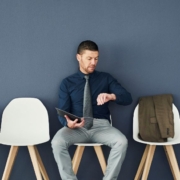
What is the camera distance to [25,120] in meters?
2.90

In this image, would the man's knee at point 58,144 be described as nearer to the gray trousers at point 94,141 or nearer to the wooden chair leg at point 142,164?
the gray trousers at point 94,141

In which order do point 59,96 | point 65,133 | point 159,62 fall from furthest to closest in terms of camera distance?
point 159,62 → point 59,96 → point 65,133

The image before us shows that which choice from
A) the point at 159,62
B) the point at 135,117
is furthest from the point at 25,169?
the point at 159,62

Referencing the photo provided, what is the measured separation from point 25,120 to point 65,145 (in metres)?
0.54

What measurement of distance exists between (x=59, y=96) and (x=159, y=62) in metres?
0.91

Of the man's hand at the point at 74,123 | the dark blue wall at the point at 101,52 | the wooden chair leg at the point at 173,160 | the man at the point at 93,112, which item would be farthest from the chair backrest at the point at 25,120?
the wooden chair leg at the point at 173,160

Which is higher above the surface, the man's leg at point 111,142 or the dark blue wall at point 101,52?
the dark blue wall at point 101,52

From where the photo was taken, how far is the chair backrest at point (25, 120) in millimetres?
2842

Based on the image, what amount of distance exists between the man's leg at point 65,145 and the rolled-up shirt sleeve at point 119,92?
0.36 metres

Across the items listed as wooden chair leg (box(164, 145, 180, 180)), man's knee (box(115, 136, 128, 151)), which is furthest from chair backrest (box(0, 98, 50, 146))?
wooden chair leg (box(164, 145, 180, 180))

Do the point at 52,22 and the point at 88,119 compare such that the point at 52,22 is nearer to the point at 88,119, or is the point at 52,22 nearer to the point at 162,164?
the point at 88,119

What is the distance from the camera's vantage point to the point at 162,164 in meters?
3.06

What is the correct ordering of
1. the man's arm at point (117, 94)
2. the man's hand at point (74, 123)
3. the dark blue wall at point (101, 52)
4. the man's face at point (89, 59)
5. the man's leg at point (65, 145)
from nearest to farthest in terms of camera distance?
the man's leg at point (65, 145) < the man's hand at point (74, 123) < the man's arm at point (117, 94) < the man's face at point (89, 59) < the dark blue wall at point (101, 52)

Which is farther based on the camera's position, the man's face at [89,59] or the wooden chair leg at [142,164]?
the wooden chair leg at [142,164]
